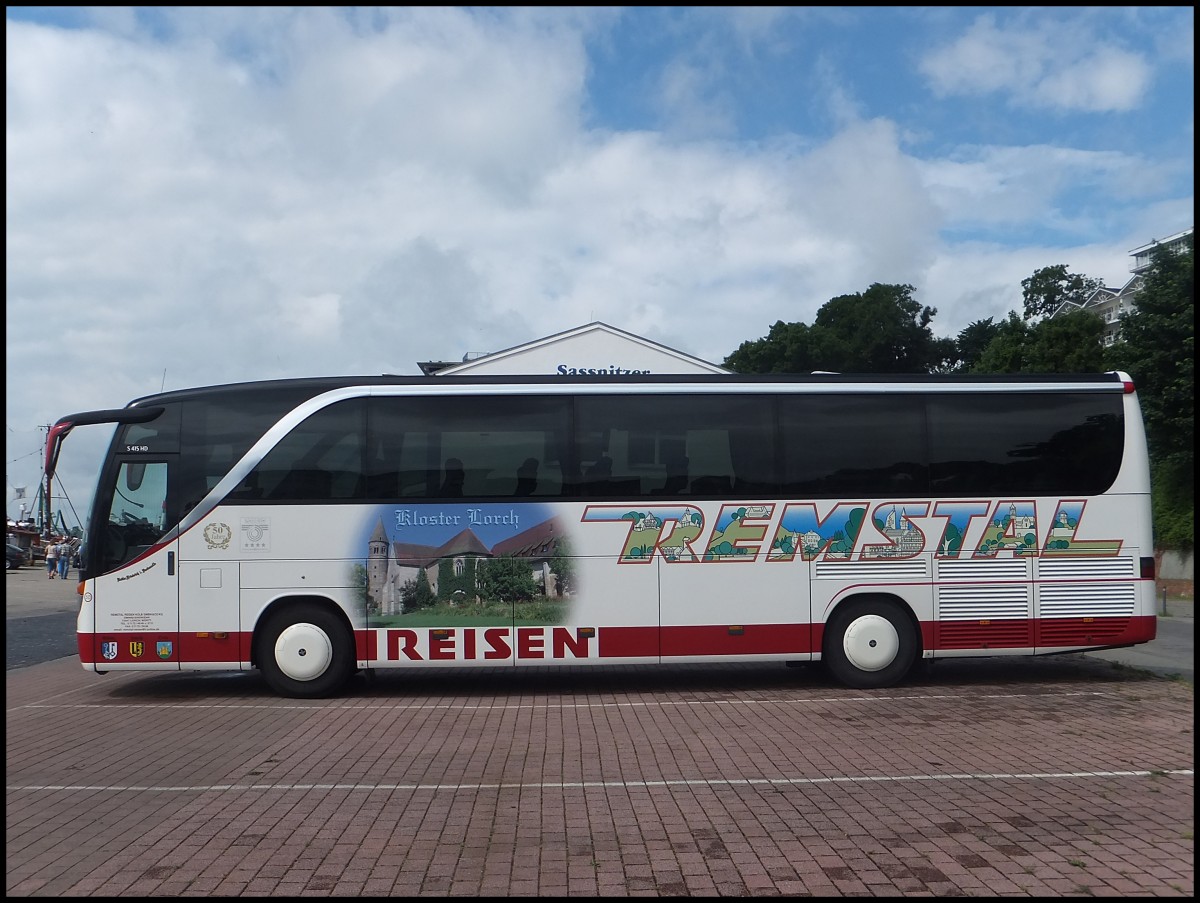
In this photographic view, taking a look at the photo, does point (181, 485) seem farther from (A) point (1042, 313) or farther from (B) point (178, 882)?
(A) point (1042, 313)

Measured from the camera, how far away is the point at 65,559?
138 feet

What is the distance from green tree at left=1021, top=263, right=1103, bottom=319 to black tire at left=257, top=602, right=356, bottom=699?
6802 cm

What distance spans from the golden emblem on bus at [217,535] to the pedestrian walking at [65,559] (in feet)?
113

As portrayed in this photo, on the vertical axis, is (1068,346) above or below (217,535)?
above

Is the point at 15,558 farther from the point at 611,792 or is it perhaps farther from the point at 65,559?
the point at 611,792

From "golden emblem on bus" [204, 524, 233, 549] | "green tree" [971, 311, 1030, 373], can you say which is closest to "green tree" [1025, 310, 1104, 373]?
"green tree" [971, 311, 1030, 373]

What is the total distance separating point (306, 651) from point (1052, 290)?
70622mm

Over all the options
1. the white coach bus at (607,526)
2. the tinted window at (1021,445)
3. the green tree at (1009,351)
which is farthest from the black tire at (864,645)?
the green tree at (1009,351)

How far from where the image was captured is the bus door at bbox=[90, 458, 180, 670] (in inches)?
459

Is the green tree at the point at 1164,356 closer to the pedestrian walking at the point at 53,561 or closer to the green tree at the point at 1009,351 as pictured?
the green tree at the point at 1009,351

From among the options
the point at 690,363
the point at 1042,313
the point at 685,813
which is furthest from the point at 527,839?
the point at 1042,313

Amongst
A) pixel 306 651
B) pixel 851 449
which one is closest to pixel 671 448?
pixel 851 449

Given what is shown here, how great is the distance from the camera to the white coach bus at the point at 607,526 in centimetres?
1166

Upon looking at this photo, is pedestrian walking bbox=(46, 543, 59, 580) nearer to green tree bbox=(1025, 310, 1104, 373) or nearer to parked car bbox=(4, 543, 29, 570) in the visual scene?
parked car bbox=(4, 543, 29, 570)
